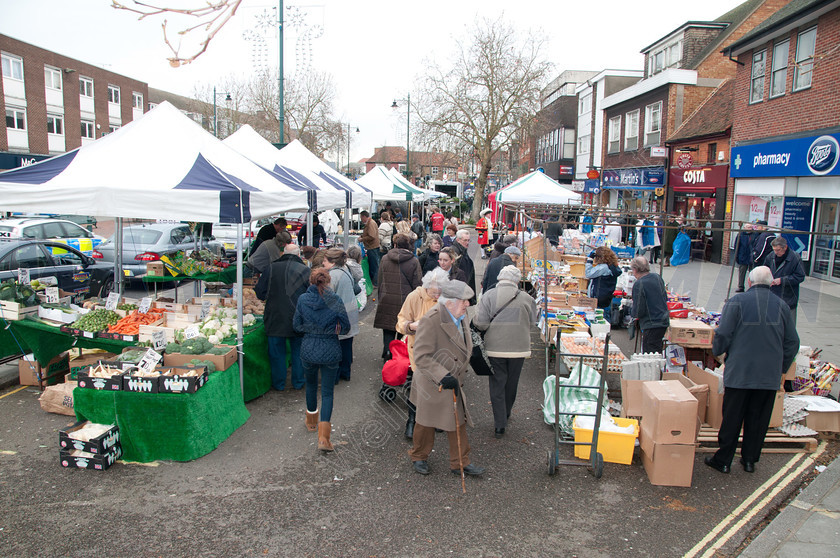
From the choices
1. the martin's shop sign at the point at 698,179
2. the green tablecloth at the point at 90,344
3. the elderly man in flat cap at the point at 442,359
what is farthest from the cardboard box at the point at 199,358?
the martin's shop sign at the point at 698,179

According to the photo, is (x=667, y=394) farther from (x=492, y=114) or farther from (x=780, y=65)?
(x=492, y=114)

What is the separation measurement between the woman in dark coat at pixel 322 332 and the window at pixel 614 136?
29555mm

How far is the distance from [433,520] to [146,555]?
207cm

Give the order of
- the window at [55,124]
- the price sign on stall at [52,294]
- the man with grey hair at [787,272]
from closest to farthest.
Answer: the price sign on stall at [52,294]
the man with grey hair at [787,272]
the window at [55,124]

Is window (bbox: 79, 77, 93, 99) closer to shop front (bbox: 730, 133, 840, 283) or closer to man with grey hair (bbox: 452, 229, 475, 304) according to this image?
man with grey hair (bbox: 452, 229, 475, 304)

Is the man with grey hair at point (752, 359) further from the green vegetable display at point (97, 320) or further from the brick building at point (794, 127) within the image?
the brick building at point (794, 127)

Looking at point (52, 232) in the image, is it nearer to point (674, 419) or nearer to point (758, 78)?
point (674, 419)

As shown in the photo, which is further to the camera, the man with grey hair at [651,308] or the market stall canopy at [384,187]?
the market stall canopy at [384,187]

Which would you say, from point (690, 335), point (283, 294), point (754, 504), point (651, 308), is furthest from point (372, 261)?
point (754, 504)

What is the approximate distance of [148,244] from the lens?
1370 cm

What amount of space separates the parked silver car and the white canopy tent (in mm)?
6042

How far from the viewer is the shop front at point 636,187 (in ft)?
83.6

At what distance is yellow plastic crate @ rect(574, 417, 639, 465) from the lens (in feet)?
17.7

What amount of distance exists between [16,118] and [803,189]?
136 feet
